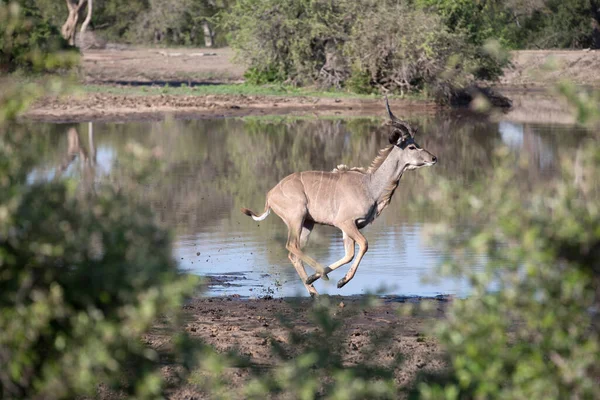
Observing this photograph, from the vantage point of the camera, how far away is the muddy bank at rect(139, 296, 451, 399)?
655cm

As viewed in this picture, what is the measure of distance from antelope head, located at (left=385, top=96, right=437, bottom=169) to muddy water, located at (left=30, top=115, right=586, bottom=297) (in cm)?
105

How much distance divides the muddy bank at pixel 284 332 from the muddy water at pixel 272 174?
39 centimetres

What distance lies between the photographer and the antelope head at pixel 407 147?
34.7 feet

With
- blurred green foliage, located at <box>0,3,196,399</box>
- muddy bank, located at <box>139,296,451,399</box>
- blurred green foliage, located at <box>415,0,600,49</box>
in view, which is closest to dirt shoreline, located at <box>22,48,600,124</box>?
blurred green foliage, located at <box>415,0,600,49</box>

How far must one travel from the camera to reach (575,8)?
4981cm

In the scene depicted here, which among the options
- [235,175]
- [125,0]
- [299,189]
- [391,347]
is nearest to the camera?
[391,347]

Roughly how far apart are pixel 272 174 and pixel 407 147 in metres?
8.62

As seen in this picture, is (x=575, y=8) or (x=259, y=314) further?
(x=575, y=8)

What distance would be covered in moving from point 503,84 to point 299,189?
1369 inches

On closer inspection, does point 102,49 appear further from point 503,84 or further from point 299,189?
point 299,189

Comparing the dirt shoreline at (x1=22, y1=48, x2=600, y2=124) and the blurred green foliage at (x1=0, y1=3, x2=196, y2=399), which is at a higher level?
the blurred green foliage at (x1=0, y1=3, x2=196, y2=399)

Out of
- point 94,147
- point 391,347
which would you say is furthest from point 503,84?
point 391,347

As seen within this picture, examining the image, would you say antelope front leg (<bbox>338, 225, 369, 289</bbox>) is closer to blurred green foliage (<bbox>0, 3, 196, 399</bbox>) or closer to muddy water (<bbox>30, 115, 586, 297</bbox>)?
muddy water (<bbox>30, 115, 586, 297</bbox>)

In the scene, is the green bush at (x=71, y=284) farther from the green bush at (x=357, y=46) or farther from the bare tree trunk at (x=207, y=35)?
the bare tree trunk at (x=207, y=35)
